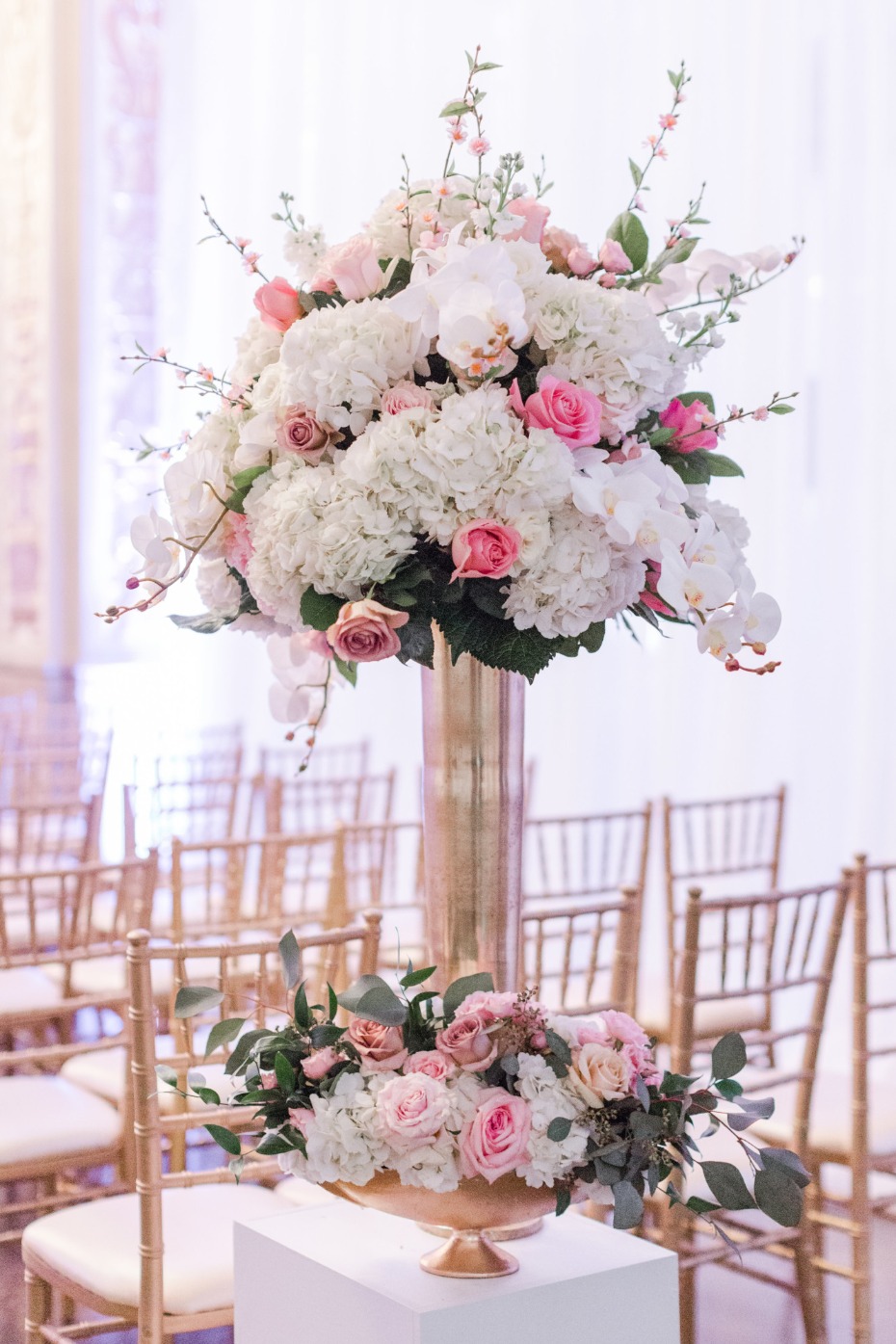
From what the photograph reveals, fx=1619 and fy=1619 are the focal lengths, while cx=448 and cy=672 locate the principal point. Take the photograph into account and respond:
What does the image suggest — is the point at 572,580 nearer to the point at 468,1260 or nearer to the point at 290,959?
the point at 290,959

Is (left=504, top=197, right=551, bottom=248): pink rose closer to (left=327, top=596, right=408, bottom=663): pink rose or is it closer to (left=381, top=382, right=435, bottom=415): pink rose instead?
(left=381, top=382, right=435, bottom=415): pink rose

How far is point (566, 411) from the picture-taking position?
1.32 m

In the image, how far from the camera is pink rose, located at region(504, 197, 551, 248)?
1.43 m

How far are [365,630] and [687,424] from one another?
370 mm

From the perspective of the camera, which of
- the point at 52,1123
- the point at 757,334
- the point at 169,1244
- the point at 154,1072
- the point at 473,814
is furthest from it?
the point at 757,334

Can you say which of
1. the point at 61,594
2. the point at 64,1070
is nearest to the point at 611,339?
the point at 64,1070

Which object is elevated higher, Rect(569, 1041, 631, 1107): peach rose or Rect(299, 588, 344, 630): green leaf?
Rect(299, 588, 344, 630): green leaf

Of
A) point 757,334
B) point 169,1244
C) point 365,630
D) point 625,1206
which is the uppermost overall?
point 757,334

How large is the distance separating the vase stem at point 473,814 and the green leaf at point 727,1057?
0.23 metres

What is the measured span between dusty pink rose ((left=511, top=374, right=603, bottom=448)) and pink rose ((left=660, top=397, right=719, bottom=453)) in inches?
5.4

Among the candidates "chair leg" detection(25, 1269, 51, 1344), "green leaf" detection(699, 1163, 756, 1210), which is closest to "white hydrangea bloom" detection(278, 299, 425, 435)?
"green leaf" detection(699, 1163, 756, 1210)

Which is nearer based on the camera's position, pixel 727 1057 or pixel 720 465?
pixel 727 1057

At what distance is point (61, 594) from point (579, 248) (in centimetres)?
688

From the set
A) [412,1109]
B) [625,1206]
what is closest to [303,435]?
[412,1109]
